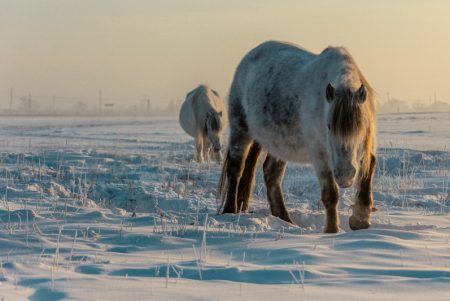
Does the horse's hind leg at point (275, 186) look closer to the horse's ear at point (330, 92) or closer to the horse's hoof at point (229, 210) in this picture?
the horse's hoof at point (229, 210)

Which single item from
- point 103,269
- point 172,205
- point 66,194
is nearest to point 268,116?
point 172,205

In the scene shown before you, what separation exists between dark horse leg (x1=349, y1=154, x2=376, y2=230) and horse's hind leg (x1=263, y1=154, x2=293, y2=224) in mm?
1242

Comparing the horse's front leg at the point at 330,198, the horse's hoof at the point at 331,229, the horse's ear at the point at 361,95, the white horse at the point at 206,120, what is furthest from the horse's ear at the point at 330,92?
the white horse at the point at 206,120

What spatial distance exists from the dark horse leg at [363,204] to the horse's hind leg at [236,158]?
1999 millimetres

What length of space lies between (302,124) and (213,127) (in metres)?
9.20

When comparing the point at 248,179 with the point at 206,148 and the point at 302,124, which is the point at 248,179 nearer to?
the point at 302,124

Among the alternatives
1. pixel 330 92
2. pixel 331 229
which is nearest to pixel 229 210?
pixel 331 229

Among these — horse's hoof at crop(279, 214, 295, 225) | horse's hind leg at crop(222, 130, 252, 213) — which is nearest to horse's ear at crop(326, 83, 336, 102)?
horse's hoof at crop(279, 214, 295, 225)

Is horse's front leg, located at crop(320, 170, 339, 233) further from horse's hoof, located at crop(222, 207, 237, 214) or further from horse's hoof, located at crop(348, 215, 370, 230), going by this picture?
horse's hoof, located at crop(222, 207, 237, 214)

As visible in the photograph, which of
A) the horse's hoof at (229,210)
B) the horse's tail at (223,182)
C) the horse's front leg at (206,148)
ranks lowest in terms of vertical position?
the horse's front leg at (206,148)

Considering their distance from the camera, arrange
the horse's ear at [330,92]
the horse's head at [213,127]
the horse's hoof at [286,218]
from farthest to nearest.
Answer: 1. the horse's head at [213,127]
2. the horse's hoof at [286,218]
3. the horse's ear at [330,92]

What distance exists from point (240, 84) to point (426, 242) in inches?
151

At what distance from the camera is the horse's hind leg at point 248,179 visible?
808 cm

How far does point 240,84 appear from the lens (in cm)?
814
